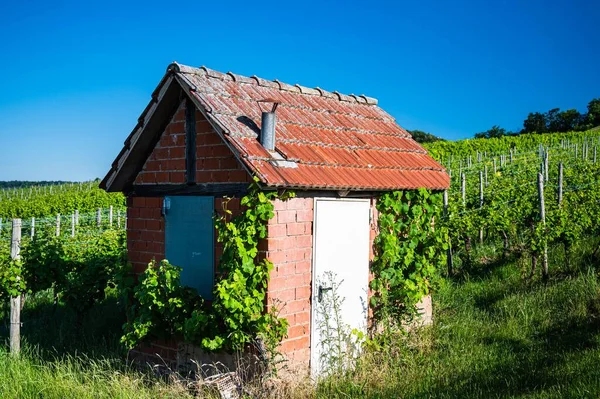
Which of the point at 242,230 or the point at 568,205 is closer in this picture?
the point at 242,230

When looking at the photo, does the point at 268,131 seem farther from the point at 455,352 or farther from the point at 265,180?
the point at 455,352

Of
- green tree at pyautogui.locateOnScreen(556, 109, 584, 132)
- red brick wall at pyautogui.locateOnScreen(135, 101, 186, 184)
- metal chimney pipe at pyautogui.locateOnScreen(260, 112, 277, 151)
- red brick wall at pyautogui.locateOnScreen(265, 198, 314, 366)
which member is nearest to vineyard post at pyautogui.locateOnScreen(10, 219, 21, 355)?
red brick wall at pyautogui.locateOnScreen(135, 101, 186, 184)

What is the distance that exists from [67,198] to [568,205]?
33.1 meters

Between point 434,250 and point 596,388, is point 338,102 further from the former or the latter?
point 596,388

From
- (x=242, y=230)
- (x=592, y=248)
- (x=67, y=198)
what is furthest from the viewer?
(x=67, y=198)

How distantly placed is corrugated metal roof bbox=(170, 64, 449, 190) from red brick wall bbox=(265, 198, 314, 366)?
41 centimetres

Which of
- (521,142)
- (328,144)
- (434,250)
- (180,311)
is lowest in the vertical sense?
(180,311)

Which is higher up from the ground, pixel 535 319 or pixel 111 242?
pixel 111 242

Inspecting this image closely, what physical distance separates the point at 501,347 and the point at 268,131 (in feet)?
13.9

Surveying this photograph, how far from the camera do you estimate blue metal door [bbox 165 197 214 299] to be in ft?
22.7

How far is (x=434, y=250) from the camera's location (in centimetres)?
835

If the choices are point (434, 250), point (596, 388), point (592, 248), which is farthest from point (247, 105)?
point (592, 248)

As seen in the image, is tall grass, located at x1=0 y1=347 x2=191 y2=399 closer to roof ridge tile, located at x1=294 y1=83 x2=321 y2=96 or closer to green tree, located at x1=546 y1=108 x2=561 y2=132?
roof ridge tile, located at x1=294 y1=83 x2=321 y2=96

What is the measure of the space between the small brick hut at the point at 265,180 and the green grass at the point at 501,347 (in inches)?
35.5
